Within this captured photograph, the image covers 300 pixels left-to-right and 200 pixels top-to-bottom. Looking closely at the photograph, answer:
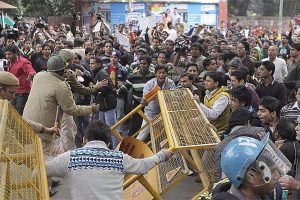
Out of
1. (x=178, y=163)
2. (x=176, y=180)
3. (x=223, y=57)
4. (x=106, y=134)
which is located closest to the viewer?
(x=106, y=134)

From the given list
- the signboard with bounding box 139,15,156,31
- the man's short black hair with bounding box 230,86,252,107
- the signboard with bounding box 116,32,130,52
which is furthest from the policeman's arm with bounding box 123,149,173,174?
the signboard with bounding box 139,15,156,31

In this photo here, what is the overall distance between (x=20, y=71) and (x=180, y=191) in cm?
329

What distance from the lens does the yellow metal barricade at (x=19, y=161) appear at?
2619 millimetres

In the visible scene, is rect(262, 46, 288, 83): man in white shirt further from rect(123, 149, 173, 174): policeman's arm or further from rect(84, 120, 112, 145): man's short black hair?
rect(84, 120, 112, 145): man's short black hair

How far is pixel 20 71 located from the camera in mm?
7238

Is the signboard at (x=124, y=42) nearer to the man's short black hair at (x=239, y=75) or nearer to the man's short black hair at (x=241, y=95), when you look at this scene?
the man's short black hair at (x=239, y=75)

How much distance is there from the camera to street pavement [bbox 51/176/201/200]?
5.70m

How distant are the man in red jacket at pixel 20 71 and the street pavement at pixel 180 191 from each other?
1951 mm

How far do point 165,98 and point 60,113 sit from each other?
1333mm

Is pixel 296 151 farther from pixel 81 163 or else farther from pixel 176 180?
pixel 81 163

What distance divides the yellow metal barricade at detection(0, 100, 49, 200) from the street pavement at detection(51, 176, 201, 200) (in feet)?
7.44

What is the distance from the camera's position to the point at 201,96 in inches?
267

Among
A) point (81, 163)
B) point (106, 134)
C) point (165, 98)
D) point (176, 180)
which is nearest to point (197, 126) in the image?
point (176, 180)

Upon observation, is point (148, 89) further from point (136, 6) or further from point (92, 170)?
point (136, 6)
